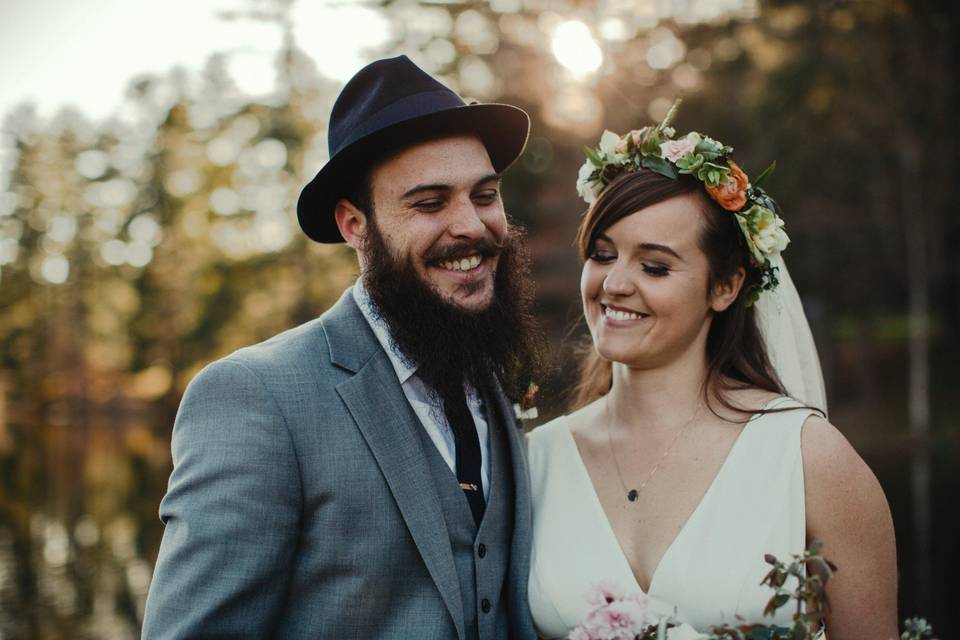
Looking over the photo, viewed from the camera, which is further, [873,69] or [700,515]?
[873,69]

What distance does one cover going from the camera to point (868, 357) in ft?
70.4

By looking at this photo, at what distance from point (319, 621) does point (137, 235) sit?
3351 cm

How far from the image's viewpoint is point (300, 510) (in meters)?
2.53

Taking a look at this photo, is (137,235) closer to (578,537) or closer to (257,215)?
(257,215)

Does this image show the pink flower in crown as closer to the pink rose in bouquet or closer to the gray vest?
the gray vest

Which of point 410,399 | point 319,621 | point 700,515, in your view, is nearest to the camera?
point 319,621

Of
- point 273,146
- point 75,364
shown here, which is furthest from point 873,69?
point 75,364

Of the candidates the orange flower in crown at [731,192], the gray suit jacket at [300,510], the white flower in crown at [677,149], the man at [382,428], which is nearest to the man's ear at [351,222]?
the man at [382,428]

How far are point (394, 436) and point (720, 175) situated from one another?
4.90 feet

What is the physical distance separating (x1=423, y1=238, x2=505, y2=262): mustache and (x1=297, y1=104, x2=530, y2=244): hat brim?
35cm

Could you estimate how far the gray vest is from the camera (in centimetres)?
274

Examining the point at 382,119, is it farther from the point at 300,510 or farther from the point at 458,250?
the point at 300,510

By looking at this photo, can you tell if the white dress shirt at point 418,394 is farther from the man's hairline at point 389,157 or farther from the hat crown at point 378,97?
the hat crown at point 378,97

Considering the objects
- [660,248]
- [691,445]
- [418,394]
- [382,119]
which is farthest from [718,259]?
[382,119]
